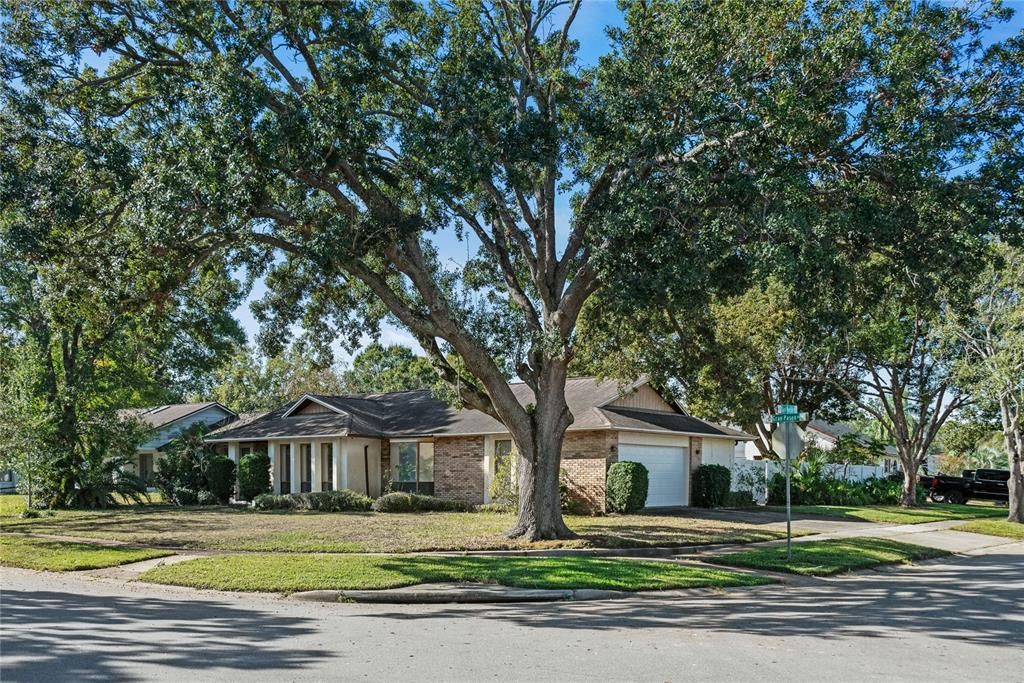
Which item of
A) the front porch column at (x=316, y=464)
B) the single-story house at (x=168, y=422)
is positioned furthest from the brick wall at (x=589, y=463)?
the single-story house at (x=168, y=422)

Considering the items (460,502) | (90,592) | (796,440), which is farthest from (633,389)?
(90,592)

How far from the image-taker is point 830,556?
16750 mm

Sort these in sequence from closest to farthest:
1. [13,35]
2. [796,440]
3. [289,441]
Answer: [13,35]
[796,440]
[289,441]

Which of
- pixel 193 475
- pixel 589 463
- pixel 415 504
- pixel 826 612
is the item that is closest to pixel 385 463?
pixel 415 504

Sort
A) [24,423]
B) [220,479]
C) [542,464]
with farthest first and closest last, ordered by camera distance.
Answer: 1. [220,479]
2. [24,423]
3. [542,464]

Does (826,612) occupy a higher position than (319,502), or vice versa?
(826,612)

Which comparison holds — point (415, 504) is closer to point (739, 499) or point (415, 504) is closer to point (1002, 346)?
point (739, 499)

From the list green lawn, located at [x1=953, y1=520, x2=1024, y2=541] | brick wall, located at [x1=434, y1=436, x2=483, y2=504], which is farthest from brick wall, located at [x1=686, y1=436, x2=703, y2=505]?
green lawn, located at [x1=953, y1=520, x2=1024, y2=541]

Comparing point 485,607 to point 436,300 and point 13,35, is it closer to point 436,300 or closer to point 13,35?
point 436,300

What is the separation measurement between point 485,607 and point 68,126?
1060cm

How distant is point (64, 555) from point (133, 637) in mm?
7760

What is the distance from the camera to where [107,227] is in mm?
14586

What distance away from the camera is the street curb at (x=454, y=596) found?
11.6 metres

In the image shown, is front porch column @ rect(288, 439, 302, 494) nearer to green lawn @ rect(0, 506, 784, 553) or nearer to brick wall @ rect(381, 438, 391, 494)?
brick wall @ rect(381, 438, 391, 494)
